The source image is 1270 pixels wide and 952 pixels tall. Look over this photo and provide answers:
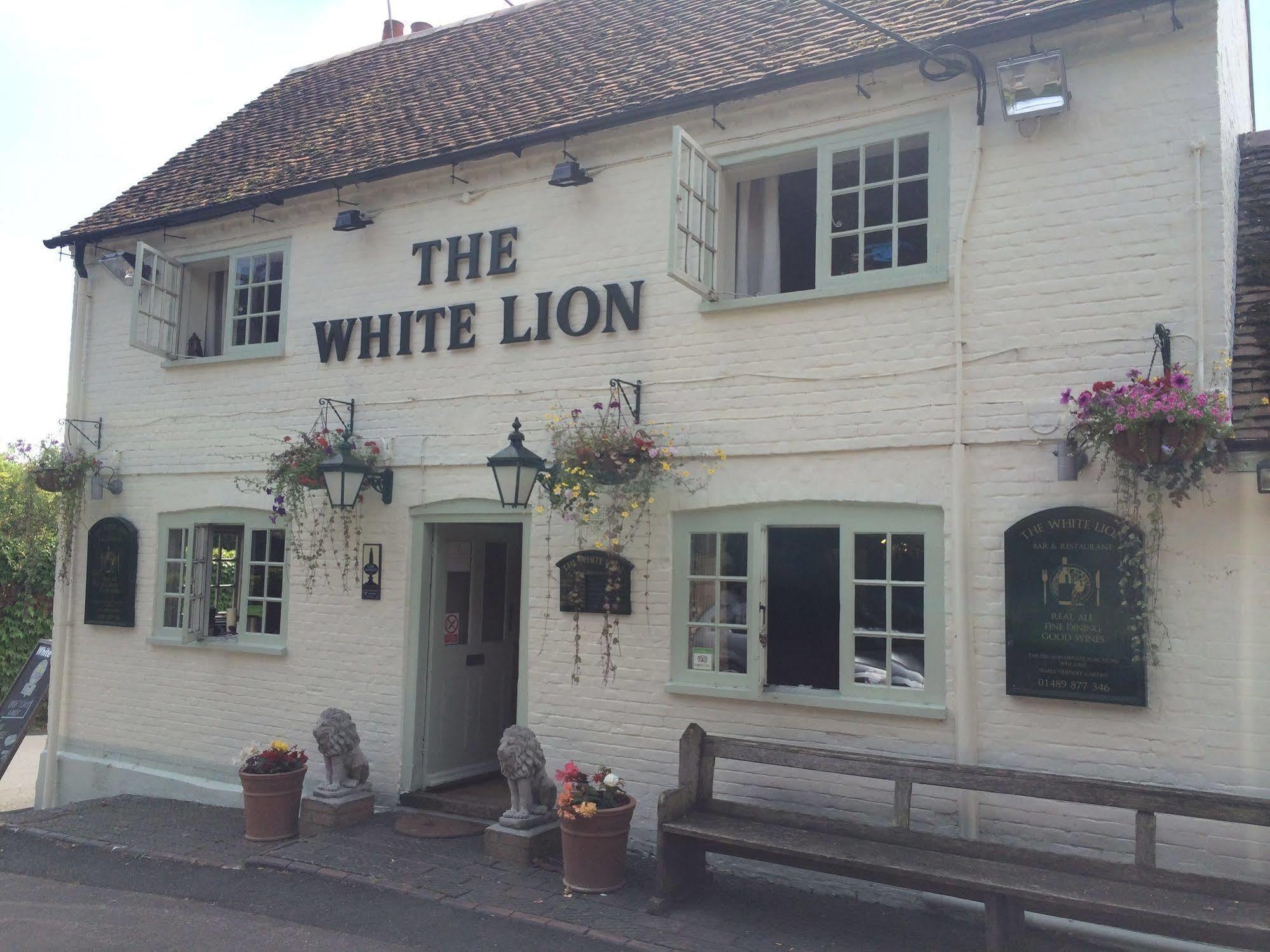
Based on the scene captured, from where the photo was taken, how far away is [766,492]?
7.02 m

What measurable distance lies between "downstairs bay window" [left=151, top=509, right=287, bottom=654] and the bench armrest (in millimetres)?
4489

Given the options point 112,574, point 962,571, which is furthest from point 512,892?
point 112,574

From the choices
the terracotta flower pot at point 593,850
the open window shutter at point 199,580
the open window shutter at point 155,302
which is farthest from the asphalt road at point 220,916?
the open window shutter at point 155,302

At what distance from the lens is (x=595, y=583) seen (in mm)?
7637

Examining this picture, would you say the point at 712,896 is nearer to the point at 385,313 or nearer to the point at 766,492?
the point at 766,492

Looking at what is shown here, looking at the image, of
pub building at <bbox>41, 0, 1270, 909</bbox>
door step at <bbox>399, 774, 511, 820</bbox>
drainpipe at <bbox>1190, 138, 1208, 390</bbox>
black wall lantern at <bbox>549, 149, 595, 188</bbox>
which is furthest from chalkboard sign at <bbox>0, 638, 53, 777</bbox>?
drainpipe at <bbox>1190, 138, 1208, 390</bbox>

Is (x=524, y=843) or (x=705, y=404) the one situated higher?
(x=705, y=404)

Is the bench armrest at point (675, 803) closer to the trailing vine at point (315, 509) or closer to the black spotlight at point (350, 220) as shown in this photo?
the trailing vine at point (315, 509)

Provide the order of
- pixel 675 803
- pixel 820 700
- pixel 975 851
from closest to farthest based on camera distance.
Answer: pixel 975 851 → pixel 675 803 → pixel 820 700

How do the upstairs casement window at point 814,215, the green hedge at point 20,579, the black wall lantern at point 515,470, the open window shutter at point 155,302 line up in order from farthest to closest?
the green hedge at point 20,579
the open window shutter at point 155,302
the black wall lantern at point 515,470
the upstairs casement window at point 814,215

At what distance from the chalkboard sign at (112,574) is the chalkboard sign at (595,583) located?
501 centimetres

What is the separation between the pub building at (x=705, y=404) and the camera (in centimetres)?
598

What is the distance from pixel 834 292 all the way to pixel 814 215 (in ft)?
3.34

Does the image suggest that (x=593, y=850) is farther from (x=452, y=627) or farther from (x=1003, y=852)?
(x=452, y=627)
